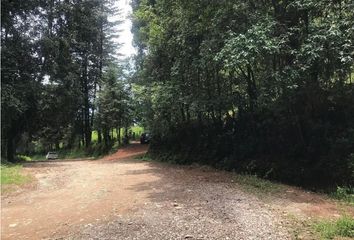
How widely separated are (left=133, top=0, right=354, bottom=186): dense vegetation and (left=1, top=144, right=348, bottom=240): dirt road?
2.45 metres

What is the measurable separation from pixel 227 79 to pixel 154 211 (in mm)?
10173

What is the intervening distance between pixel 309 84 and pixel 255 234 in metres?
7.56

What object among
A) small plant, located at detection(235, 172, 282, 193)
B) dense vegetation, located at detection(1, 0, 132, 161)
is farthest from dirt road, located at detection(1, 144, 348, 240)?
dense vegetation, located at detection(1, 0, 132, 161)

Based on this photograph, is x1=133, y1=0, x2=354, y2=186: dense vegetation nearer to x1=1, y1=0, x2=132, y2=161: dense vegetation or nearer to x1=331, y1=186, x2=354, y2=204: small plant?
x1=331, y1=186, x2=354, y2=204: small plant

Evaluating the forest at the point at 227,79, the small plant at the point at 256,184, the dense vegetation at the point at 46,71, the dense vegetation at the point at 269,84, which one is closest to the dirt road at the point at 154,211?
the small plant at the point at 256,184

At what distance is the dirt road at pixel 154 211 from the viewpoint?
666 cm

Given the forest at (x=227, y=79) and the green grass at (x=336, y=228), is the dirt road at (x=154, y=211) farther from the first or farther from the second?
the forest at (x=227, y=79)

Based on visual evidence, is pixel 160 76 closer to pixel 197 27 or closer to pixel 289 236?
pixel 197 27

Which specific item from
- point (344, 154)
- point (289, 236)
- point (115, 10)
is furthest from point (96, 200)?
point (115, 10)

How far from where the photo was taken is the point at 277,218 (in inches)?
290

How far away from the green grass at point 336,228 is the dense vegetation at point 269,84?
396 centimetres

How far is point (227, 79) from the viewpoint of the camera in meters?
17.2

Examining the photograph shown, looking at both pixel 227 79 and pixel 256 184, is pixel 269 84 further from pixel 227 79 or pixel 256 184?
pixel 227 79

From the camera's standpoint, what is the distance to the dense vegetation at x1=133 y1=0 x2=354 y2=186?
11078mm
